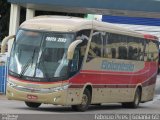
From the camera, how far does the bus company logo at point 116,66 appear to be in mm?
22822

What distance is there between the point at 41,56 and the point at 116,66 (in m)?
4.63

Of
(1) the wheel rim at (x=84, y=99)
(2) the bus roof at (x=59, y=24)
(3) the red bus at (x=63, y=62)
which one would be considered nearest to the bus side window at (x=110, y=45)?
(3) the red bus at (x=63, y=62)

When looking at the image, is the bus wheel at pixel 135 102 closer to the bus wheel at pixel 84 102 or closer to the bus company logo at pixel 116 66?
the bus company logo at pixel 116 66

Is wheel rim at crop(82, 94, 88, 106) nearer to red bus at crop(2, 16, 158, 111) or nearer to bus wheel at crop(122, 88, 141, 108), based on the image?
red bus at crop(2, 16, 158, 111)

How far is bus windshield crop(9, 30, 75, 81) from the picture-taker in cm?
2002

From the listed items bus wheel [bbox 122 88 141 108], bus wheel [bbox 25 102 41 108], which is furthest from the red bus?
bus wheel [bbox 122 88 141 108]

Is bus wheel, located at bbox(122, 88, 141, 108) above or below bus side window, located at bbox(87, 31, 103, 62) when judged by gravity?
below

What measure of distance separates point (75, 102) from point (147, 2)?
15.6m

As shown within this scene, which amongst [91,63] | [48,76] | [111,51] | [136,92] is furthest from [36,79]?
[136,92]

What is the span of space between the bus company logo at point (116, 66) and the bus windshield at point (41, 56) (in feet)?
9.43

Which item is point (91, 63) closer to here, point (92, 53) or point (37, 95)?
point (92, 53)

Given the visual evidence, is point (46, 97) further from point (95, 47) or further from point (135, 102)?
point (135, 102)

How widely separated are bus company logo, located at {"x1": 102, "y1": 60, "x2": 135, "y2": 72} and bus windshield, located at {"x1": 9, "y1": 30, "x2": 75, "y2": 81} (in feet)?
9.43

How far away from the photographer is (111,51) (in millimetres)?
23312
